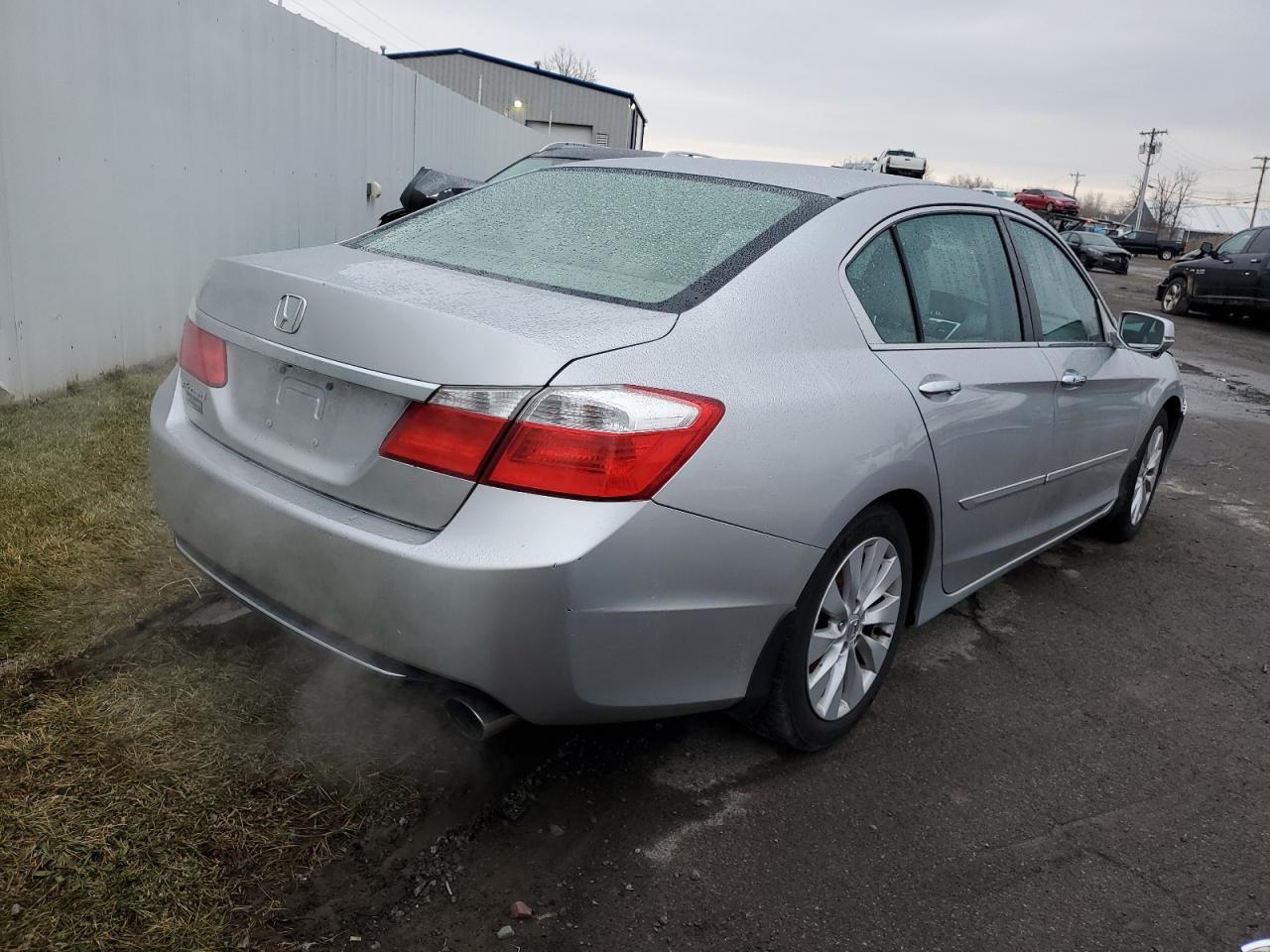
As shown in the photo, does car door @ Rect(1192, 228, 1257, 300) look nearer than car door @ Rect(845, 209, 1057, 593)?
No

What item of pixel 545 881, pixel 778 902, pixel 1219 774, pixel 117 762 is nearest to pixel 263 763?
pixel 117 762

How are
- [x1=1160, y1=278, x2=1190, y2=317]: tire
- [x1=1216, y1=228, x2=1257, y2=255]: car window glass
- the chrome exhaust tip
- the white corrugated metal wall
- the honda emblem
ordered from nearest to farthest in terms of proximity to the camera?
the chrome exhaust tip, the honda emblem, the white corrugated metal wall, [x1=1216, y1=228, x2=1257, y2=255]: car window glass, [x1=1160, y1=278, x2=1190, y2=317]: tire

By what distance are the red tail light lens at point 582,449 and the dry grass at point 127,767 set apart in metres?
0.98

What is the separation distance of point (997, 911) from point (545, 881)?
1.03 meters

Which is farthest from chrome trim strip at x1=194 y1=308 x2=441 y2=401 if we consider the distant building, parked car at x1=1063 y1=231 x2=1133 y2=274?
the distant building

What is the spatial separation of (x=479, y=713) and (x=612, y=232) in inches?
56.1

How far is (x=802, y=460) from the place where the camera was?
249 cm

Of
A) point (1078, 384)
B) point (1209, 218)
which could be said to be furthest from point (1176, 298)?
point (1209, 218)

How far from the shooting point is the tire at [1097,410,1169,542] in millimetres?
5047

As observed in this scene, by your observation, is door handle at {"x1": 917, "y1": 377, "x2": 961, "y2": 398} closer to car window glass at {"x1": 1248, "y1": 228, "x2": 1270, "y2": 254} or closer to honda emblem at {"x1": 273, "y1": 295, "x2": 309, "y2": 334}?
honda emblem at {"x1": 273, "y1": 295, "x2": 309, "y2": 334}

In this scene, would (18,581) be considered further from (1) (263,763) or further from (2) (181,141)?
(2) (181,141)

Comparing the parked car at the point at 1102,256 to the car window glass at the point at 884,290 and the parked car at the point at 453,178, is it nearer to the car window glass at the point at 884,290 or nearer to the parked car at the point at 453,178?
the parked car at the point at 453,178

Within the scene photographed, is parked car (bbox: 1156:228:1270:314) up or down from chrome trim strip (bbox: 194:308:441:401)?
down

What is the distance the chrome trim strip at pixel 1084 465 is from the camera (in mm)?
3939
